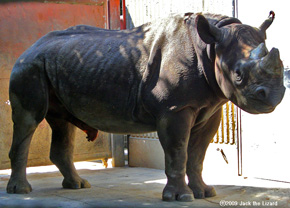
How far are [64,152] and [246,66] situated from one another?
306 cm

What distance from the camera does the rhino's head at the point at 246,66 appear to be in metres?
4.99

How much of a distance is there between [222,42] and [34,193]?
3104 millimetres

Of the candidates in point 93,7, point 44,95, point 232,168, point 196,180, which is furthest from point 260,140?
point 93,7

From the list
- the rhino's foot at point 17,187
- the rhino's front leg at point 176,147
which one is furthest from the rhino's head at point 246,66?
the rhino's foot at point 17,187

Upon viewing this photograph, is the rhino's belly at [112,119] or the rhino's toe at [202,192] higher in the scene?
the rhino's belly at [112,119]

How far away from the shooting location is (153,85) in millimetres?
5855

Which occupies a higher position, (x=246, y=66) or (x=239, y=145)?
(x=246, y=66)

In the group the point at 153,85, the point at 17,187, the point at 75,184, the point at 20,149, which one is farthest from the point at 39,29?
the point at 153,85

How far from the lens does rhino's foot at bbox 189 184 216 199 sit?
19.9ft

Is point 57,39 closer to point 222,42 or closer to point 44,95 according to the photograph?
point 44,95

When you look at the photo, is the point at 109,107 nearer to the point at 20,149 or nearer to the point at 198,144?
the point at 198,144

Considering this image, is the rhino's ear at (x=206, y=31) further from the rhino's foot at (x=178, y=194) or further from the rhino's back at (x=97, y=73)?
the rhino's foot at (x=178, y=194)

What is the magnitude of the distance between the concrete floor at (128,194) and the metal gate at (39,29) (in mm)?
718

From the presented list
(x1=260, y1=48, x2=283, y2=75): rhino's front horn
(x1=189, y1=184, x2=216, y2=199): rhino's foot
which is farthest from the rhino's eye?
(x1=189, y1=184, x2=216, y2=199): rhino's foot
